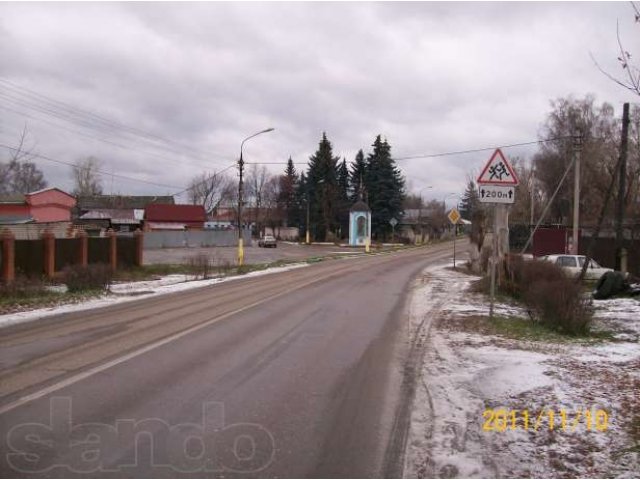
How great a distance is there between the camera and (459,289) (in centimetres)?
1964

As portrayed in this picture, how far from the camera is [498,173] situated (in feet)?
37.0

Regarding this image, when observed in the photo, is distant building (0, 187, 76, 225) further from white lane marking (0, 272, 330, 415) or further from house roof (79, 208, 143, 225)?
white lane marking (0, 272, 330, 415)

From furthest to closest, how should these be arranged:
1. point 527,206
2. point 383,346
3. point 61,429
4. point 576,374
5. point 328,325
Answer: point 527,206
point 328,325
point 383,346
point 576,374
point 61,429

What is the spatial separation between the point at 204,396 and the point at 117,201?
89.5 m

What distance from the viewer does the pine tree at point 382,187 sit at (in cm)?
7675

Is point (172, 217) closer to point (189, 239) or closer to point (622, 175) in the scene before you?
point (189, 239)

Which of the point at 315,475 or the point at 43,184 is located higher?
the point at 43,184

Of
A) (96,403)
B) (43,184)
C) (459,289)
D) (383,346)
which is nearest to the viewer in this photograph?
(96,403)

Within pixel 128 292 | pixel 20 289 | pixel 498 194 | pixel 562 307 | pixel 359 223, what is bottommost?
pixel 128 292

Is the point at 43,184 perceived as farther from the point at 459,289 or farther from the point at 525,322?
the point at 525,322

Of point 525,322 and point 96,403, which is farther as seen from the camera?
point 525,322

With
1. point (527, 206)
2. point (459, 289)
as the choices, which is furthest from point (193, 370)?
point (527, 206)

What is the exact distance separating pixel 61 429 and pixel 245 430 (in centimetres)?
164
